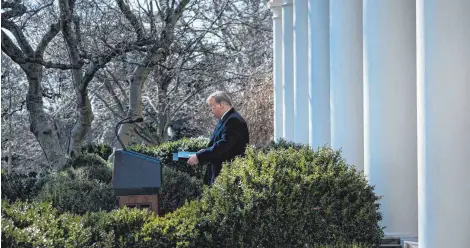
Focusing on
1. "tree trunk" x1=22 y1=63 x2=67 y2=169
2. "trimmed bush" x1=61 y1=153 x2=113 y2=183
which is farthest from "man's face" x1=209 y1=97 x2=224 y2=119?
"tree trunk" x1=22 y1=63 x2=67 y2=169

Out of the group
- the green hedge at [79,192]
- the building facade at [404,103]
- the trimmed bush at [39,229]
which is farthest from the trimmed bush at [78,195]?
the building facade at [404,103]

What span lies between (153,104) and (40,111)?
9.40m

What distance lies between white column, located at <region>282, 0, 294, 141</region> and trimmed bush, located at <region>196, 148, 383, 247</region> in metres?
9.15

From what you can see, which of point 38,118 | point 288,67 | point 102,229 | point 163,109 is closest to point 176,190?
point 102,229

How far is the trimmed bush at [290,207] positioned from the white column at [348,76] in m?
2.08

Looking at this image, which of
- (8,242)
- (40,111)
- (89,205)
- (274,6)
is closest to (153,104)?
(274,6)

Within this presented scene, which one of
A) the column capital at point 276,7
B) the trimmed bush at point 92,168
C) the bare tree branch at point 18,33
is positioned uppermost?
the column capital at point 276,7

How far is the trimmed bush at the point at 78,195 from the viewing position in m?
7.15

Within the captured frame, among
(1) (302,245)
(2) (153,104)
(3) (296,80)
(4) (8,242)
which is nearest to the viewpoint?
(4) (8,242)

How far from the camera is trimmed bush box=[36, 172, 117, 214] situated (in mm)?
7148

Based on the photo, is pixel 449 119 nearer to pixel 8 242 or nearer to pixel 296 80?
pixel 8 242

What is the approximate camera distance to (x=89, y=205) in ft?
23.5

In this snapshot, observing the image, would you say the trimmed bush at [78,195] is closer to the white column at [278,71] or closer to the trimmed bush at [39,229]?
the trimmed bush at [39,229]

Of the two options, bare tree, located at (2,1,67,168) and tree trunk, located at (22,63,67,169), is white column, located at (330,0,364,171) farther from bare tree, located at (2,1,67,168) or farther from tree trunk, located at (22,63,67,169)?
tree trunk, located at (22,63,67,169)
